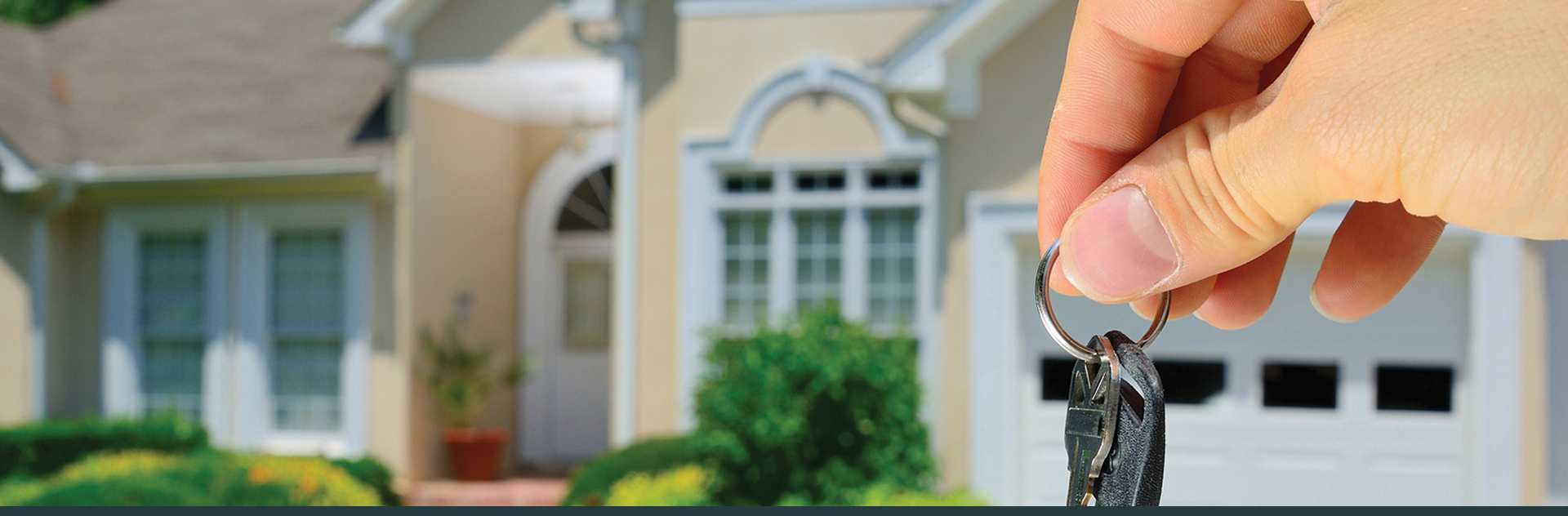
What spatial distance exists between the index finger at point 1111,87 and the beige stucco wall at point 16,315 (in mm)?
13246

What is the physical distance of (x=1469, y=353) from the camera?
7750 millimetres

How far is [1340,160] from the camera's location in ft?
3.44

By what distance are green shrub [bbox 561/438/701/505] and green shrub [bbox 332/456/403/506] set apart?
227cm

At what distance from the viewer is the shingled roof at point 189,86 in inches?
451

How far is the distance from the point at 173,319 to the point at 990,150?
338 inches

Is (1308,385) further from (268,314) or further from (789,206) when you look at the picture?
(268,314)

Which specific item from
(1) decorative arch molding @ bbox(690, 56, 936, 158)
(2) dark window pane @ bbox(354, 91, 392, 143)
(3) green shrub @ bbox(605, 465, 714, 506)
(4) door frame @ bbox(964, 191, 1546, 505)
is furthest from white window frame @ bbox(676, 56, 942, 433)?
(2) dark window pane @ bbox(354, 91, 392, 143)

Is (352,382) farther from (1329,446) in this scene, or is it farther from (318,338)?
(1329,446)

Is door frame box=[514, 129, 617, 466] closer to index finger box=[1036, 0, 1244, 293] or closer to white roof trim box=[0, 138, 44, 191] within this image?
white roof trim box=[0, 138, 44, 191]

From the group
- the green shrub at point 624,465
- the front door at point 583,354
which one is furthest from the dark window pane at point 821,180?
the front door at point 583,354

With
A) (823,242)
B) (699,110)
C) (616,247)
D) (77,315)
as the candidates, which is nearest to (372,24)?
(616,247)

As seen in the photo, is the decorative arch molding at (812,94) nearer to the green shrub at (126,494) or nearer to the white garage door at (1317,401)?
the white garage door at (1317,401)

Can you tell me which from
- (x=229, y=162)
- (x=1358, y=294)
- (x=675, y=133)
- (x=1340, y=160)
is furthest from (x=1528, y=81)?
(x=229, y=162)

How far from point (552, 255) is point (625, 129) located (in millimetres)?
4033
